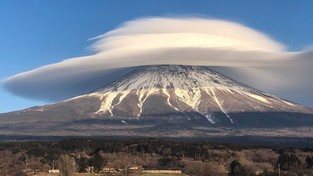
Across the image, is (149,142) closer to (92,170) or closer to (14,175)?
(92,170)

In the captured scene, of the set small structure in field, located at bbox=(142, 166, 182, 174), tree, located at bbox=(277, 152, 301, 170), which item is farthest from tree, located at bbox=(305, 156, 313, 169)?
small structure in field, located at bbox=(142, 166, 182, 174)

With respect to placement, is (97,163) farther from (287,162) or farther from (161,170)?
(287,162)

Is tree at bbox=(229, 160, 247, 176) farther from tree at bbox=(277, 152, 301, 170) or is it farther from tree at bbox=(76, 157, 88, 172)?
tree at bbox=(76, 157, 88, 172)

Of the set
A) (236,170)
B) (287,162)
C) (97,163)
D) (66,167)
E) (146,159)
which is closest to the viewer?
(66,167)

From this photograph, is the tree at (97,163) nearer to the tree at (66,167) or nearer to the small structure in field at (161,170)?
the small structure in field at (161,170)

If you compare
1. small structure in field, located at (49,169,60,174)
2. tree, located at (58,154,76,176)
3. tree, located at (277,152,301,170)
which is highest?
tree, located at (58,154,76,176)

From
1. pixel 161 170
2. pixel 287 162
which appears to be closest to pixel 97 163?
pixel 161 170

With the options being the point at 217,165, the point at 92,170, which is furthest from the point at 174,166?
the point at 92,170

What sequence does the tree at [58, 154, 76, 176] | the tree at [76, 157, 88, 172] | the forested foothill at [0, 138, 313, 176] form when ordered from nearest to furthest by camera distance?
the tree at [58, 154, 76, 176]
the forested foothill at [0, 138, 313, 176]
the tree at [76, 157, 88, 172]

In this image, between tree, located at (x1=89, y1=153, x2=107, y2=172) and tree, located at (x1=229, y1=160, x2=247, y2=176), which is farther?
tree, located at (x1=89, y1=153, x2=107, y2=172)

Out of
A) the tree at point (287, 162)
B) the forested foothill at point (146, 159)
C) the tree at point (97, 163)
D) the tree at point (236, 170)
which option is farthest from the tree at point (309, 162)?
the tree at point (97, 163)

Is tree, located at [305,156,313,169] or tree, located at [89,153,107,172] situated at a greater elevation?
tree, located at [89,153,107,172]
